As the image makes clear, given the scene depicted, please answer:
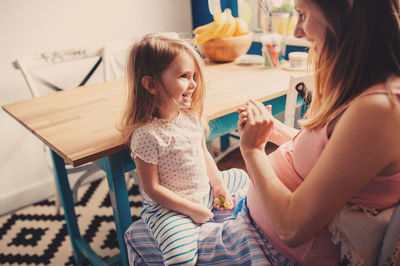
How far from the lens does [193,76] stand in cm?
115

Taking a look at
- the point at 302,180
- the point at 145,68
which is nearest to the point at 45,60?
the point at 145,68

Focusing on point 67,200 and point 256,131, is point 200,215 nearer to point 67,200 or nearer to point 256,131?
point 256,131

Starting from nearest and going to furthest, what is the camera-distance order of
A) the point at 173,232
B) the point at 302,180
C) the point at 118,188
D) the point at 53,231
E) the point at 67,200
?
the point at 302,180, the point at 173,232, the point at 118,188, the point at 67,200, the point at 53,231

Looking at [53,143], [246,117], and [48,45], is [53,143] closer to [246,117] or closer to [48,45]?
[246,117]

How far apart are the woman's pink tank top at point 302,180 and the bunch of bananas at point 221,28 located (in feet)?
4.09

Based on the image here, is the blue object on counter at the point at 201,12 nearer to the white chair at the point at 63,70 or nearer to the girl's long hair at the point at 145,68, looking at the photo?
the white chair at the point at 63,70

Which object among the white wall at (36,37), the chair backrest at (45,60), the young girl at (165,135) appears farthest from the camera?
the white wall at (36,37)

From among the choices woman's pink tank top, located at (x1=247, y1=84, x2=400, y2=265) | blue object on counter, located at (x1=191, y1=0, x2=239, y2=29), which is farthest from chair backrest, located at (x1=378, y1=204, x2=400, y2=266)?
blue object on counter, located at (x1=191, y1=0, x2=239, y2=29)

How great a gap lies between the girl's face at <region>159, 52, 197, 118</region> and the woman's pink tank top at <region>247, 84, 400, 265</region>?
352 mm

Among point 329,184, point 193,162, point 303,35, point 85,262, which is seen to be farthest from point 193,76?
point 85,262

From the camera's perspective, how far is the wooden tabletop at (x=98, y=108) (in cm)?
108

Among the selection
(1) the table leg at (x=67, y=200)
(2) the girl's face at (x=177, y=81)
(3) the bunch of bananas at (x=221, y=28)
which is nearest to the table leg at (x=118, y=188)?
(2) the girl's face at (x=177, y=81)

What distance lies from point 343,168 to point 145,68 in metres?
0.66

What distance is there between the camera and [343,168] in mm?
606
